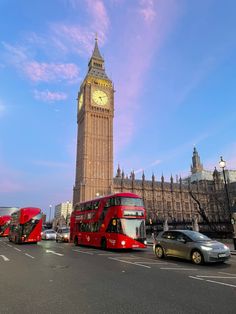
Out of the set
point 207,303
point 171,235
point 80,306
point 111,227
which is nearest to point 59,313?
point 80,306

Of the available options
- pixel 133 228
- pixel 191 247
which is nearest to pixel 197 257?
pixel 191 247

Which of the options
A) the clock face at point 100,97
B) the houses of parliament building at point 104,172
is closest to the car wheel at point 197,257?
the houses of parliament building at point 104,172

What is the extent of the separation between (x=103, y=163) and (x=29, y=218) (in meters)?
70.9

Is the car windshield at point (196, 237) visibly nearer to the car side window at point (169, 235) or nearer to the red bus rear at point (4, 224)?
the car side window at point (169, 235)

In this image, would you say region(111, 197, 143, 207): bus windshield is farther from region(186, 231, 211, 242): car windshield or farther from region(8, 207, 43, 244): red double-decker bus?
region(8, 207, 43, 244): red double-decker bus

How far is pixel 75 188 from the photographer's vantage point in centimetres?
9894

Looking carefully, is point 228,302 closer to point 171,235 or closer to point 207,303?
point 207,303

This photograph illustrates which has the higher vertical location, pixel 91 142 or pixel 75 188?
pixel 91 142

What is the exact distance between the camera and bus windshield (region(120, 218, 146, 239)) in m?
19.7

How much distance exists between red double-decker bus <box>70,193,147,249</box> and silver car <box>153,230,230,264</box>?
4.27m

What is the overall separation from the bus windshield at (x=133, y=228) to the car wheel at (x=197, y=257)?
707 cm

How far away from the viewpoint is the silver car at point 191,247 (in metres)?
12.5

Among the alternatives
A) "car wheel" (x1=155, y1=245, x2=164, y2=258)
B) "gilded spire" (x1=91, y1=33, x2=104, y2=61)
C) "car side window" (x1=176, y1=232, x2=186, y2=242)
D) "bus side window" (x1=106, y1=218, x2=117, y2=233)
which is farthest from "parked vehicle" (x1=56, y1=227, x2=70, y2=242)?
"gilded spire" (x1=91, y1=33, x2=104, y2=61)

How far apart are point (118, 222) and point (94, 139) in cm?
8261
